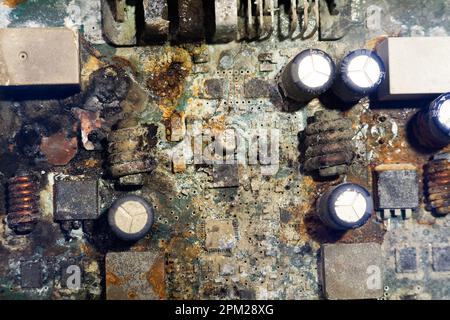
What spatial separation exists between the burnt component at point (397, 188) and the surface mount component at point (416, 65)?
2.65 ft

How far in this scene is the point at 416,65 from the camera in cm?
568

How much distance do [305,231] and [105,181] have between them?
2160 mm

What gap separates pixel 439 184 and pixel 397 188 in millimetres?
445

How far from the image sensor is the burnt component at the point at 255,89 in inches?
233

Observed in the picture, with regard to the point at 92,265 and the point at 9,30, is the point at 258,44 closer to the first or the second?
the point at 9,30

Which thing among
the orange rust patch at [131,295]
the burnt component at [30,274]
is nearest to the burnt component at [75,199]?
the burnt component at [30,274]

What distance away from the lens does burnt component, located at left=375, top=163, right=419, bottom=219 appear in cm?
586

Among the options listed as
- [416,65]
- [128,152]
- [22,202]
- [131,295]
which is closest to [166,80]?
[128,152]

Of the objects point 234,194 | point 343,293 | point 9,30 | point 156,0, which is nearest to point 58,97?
point 9,30

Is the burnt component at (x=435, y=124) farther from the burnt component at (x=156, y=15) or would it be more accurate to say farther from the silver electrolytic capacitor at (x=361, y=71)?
the burnt component at (x=156, y=15)

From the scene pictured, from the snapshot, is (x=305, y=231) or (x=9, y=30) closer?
(x=9, y=30)

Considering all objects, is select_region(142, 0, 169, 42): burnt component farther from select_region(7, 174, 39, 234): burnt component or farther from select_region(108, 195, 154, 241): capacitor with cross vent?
select_region(7, 174, 39, 234): burnt component

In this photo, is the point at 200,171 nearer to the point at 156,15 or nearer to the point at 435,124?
the point at 156,15

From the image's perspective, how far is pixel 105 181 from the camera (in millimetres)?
5840
